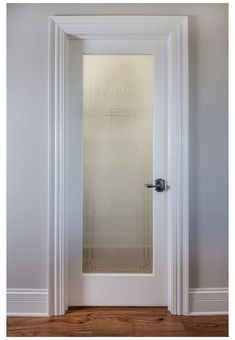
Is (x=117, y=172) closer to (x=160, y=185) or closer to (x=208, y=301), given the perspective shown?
(x=160, y=185)

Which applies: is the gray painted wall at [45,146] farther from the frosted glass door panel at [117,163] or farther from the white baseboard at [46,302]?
the frosted glass door panel at [117,163]

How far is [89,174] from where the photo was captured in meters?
1.99

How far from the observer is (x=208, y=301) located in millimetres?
1898

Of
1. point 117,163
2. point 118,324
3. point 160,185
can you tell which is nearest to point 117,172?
point 117,163

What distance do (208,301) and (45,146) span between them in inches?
68.7

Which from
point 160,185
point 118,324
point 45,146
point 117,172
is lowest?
Result: point 118,324

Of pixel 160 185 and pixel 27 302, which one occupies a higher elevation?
pixel 160 185

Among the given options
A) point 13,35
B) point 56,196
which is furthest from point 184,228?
point 13,35

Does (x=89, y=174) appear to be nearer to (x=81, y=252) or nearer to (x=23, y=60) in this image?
(x=81, y=252)

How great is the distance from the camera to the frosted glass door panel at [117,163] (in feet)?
6.48

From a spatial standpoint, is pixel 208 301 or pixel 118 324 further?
pixel 208 301

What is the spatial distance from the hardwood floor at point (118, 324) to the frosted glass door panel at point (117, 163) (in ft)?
0.98

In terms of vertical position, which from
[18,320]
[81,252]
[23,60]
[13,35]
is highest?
[13,35]

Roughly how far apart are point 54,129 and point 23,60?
0.59 meters
